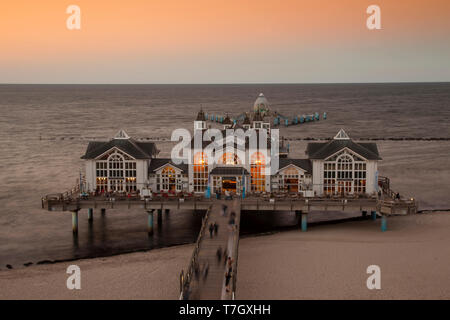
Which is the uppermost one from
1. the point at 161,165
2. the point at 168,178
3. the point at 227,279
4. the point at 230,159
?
the point at 230,159

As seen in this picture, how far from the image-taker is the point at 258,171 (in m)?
50.5

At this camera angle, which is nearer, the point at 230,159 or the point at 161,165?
the point at 230,159

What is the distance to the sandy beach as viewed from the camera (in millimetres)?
34031

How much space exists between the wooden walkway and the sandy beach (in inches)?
67.6

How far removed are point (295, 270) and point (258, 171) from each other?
48.1ft

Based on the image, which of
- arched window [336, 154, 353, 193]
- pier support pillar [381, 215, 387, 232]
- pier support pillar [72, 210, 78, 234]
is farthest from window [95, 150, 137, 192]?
pier support pillar [381, 215, 387, 232]

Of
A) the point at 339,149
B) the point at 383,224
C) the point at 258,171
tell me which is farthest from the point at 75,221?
the point at 383,224

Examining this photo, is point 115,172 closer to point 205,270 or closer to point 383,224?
point 205,270

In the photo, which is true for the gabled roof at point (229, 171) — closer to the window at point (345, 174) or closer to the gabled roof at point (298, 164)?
the gabled roof at point (298, 164)

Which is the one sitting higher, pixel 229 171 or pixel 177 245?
pixel 229 171

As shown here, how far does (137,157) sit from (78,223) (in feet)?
26.0

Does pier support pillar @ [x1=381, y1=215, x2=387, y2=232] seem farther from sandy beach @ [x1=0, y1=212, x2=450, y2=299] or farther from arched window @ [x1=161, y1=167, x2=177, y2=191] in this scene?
arched window @ [x1=161, y1=167, x2=177, y2=191]

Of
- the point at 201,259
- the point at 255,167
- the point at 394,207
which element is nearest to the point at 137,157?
the point at 255,167

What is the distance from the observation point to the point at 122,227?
1996 inches
